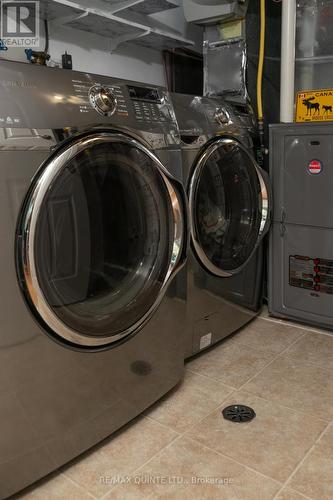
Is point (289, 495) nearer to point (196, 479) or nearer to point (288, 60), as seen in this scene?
point (196, 479)

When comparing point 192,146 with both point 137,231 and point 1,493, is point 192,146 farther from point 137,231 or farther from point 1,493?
point 1,493

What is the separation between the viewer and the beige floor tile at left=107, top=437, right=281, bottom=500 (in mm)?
1245

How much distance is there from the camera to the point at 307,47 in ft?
8.23

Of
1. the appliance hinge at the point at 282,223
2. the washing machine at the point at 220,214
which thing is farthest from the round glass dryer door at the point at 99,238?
the appliance hinge at the point at 282,223

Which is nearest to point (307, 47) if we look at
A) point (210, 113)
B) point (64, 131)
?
point (210, 113)

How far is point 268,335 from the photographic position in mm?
2281

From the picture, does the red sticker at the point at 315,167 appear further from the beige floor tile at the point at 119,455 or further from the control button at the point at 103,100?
the beige floor tile at the point at 119,455

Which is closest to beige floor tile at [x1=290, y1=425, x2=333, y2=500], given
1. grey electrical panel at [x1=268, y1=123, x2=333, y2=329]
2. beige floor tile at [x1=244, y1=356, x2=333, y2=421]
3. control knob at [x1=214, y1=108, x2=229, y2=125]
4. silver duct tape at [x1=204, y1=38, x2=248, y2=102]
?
beige floor tile at [x1=244, y1=356, x2=333, y2=421]

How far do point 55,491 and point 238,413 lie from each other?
2.27 ft

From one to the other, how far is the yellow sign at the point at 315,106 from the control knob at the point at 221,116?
21.6 inches

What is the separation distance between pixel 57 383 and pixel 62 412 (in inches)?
3.9

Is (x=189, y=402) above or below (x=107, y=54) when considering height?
below

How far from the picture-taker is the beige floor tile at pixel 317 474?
1.24 m

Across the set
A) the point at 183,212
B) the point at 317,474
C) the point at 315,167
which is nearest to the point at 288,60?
the point at 315,167
